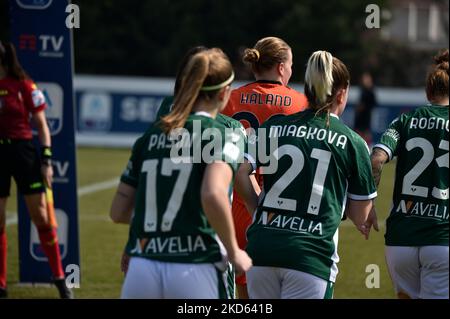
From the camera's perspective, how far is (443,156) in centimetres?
579

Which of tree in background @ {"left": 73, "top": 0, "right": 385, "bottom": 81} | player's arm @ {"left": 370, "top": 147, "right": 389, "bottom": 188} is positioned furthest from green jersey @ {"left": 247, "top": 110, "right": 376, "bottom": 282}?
tree in background @ {"left": 73, "top": 0, "right": 385, "bottom": 81}

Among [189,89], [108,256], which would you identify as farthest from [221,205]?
[108,256]

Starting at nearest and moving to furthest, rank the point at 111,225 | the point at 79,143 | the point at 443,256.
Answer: the point at 443,256, the point at 111,225, the point at 79,143

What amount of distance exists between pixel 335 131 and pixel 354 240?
824 centimetres

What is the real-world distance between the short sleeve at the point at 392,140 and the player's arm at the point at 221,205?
5.07 ft

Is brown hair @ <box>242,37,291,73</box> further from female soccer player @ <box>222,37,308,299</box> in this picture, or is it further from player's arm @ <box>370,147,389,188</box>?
player's arm @ <box>370,147,389,188</box>

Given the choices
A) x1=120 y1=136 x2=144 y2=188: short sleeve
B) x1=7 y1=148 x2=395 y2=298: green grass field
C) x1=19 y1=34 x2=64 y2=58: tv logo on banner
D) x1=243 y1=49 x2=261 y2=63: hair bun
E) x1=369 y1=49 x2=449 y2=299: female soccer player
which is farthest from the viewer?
x1=7 y1=148 x2=395 y2=298: green grass field

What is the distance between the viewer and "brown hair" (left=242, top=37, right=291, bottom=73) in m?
6.67

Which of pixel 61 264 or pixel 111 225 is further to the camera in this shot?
pixel 111 225

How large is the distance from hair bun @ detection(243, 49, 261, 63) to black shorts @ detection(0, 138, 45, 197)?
9.70ft

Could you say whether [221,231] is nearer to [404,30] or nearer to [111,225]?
[111,225]

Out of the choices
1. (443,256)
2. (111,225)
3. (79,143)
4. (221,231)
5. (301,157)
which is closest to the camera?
(221,231)

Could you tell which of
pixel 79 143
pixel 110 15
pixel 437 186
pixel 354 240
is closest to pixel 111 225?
pixel 354 240

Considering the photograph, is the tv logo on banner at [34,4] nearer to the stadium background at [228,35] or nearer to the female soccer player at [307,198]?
the female soccer player at [307,198]
